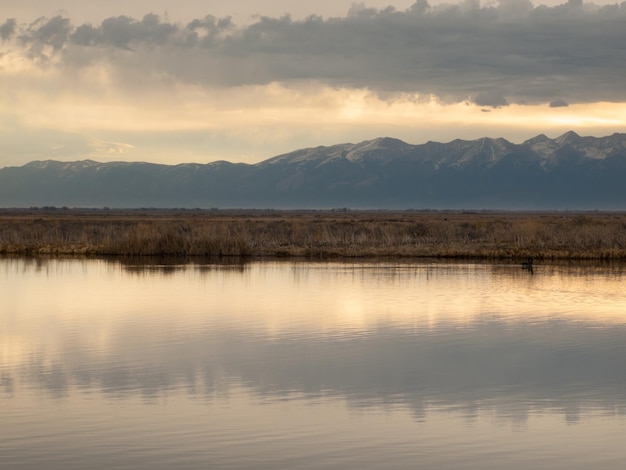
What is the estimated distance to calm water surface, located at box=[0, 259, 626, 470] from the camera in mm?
12711

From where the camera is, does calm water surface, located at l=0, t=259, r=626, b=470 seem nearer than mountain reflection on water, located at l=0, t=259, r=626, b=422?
Yes

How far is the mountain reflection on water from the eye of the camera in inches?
640

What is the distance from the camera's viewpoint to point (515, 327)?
2373cm

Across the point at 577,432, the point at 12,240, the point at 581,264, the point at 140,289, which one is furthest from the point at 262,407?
the point at 12,240

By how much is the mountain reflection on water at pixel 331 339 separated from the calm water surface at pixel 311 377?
6 cm

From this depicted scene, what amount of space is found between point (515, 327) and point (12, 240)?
119ft

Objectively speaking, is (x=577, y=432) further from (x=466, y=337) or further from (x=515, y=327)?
(x=515, y=327)

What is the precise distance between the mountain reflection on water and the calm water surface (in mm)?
64

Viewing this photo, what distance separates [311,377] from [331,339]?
14.2ft

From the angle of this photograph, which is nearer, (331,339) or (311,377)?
(311,377)

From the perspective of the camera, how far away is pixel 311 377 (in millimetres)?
17281

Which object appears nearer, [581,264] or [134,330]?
[134,330]

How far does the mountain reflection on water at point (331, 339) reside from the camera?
1625 centimetres

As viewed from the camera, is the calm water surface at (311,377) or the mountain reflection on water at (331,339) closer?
the calm water surface at (311,377)
